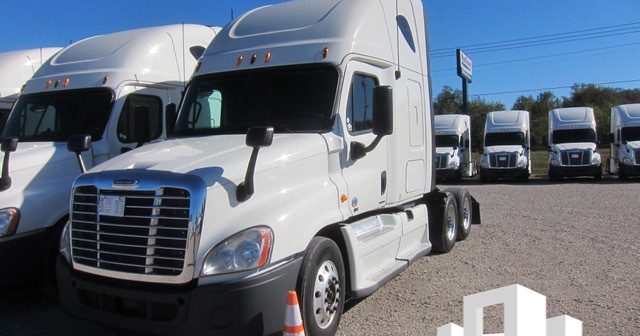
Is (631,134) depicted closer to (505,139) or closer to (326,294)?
(505,139)

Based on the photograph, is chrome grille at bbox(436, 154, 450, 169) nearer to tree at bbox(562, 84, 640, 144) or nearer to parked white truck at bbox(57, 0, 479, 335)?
parked white truck at bbox(57, 0, 479, 335)

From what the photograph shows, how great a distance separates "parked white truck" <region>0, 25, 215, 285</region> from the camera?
18.0 ft

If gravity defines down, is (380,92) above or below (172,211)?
above

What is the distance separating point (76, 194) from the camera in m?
4.36

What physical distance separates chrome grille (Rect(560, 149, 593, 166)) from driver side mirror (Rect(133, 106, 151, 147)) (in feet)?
65.9

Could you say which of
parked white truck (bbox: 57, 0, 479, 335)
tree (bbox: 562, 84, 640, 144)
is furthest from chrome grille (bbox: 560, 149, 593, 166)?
tree (bbox: 562, 84, 640, 144)

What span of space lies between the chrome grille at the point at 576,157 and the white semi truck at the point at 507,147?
1512 millimetres

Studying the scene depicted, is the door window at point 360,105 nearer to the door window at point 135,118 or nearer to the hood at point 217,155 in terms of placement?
the hood at point 217,155

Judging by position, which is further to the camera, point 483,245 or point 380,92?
point 483,245

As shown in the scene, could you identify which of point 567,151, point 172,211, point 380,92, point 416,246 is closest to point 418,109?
point 416,246

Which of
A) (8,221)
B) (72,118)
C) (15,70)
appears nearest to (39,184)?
(8,221)

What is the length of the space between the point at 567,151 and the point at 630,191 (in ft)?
18.0

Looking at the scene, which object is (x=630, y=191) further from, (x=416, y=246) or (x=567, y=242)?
(x=416, y=246)

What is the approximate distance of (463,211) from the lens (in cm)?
916
